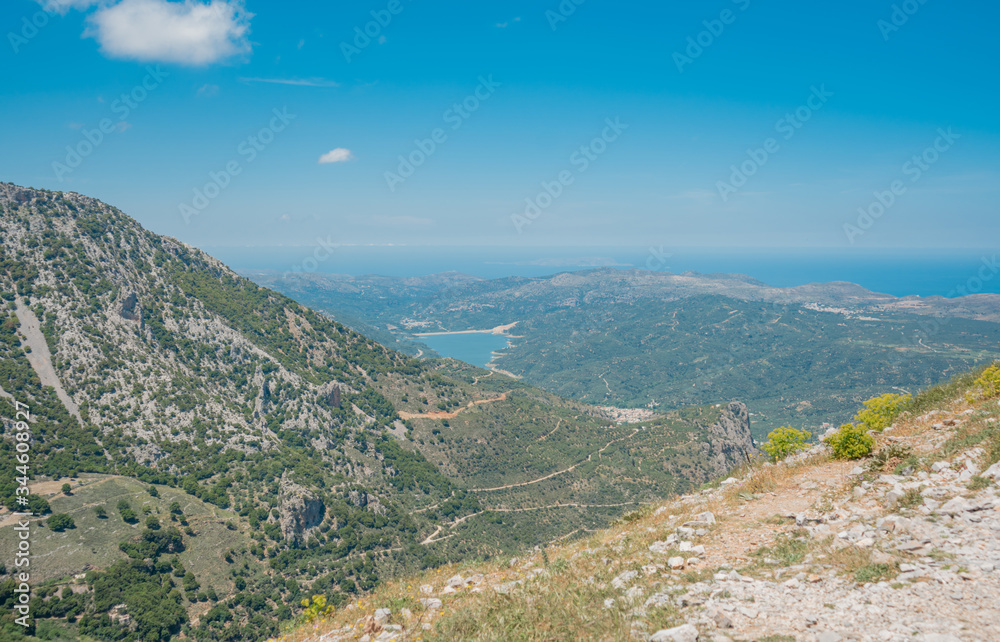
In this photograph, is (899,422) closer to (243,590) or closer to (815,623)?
(815,623)

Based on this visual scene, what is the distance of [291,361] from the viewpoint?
315ft

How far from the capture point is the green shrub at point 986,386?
14328 mm

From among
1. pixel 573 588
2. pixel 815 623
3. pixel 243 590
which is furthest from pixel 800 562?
pixel 243 590

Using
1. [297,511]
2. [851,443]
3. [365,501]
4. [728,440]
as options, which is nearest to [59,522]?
[297,511]

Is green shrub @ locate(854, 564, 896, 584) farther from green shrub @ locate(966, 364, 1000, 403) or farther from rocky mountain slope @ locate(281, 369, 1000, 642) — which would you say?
green shrub @ locate(966, 364, 1000, 403)

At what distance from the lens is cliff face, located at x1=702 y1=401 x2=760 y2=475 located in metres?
93.2

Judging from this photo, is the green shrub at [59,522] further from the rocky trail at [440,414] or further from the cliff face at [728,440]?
the cliff face at [728,440]

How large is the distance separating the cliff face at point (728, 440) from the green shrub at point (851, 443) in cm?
8146

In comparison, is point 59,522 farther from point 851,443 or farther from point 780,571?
point 851,443

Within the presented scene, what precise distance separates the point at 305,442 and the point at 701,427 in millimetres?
84996

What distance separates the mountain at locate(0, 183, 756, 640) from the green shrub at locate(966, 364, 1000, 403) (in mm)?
17622

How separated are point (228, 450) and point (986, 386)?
78935 millimetres

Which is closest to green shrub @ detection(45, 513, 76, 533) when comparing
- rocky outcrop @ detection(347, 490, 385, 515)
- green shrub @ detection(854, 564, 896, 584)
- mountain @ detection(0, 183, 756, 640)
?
mountain @ detection(0, 183, 756, 640)

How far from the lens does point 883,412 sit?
1681 centimetres
